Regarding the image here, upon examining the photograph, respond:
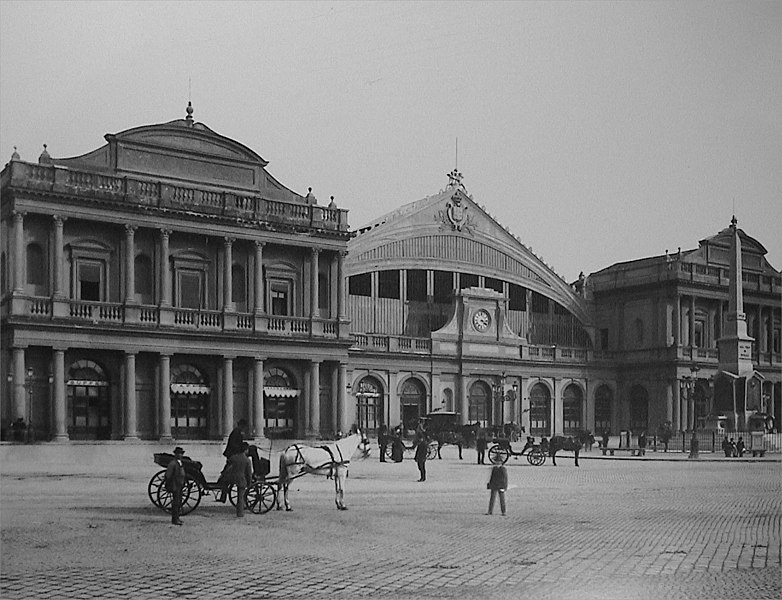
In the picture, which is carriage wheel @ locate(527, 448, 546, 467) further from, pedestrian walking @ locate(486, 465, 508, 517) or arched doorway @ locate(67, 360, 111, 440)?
arched doorway @ locate(67, 360, 111, 440)

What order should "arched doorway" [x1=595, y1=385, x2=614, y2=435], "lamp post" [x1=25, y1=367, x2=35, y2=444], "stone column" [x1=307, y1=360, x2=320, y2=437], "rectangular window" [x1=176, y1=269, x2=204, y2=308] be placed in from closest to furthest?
"lamp post" [x1=25, y1=367, x2=35, y2=444] → "rectangular window" [x1=176, y1=269, x2=204, y2=308] → "stone column" [x1=307, y1=360, x2=320, y2=437] → "arched doorway" [x1=595, y1=385, x2=614, y2=435]

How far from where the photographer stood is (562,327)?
11.7 meters

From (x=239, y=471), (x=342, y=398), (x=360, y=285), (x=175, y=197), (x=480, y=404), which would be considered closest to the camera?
(x=175, y=197)

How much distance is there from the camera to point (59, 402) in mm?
7734

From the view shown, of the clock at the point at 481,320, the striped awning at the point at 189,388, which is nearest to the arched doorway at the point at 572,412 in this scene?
the clock at the point at 481,320

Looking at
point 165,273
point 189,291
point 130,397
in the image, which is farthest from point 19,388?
point 189,291

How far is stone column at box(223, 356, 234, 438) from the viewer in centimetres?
834

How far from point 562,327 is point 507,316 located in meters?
1.02

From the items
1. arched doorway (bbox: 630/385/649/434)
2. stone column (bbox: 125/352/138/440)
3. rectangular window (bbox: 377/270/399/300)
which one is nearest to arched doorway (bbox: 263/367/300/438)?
stone column (bbox: 125/352/138/440)

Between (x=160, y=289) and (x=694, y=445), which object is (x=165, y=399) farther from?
(x=694, y=445)

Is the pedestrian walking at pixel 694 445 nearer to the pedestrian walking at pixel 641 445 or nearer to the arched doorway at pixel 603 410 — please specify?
the pedestrian walking at pixel 641 445

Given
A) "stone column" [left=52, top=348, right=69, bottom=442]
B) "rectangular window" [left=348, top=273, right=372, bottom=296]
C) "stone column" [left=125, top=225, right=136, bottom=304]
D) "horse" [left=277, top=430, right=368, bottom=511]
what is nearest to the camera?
"stone column" [left=52, top=348, right=69, bottom=442]

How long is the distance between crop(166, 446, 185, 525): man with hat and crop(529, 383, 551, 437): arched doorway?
15.3ft

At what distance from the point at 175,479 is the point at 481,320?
18.6 ft
